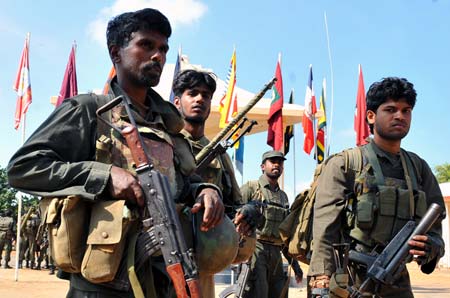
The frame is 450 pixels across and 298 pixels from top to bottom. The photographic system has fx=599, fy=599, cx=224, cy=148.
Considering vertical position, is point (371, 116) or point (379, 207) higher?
point (371, 116)

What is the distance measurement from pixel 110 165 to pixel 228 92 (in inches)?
558

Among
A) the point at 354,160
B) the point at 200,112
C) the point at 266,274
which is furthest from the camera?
the point at 266,274

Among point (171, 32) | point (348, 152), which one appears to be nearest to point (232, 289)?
point (348, 152)

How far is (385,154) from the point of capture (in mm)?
4137

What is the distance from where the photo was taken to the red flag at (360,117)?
16903 millimetres

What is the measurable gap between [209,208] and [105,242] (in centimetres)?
44

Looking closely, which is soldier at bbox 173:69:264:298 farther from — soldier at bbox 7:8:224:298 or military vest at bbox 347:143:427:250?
soldier at bbox 7:8:224:298

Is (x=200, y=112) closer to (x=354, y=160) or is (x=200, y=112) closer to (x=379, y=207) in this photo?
(x=354, y=160)

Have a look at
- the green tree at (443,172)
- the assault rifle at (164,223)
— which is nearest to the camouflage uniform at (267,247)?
the assault rifle at (164,223)

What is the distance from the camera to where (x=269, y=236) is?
8367 mm

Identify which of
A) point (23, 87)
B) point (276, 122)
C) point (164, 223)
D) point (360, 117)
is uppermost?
point (23, 87)

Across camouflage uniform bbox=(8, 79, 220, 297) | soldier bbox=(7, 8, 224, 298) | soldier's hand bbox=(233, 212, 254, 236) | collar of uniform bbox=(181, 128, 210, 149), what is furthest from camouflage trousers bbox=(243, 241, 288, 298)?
camouflage uniform bbox=(8, 79, 220, 297)

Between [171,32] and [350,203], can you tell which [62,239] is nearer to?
[171,32]

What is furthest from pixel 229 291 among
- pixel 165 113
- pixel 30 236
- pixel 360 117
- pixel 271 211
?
pixel 30 236
